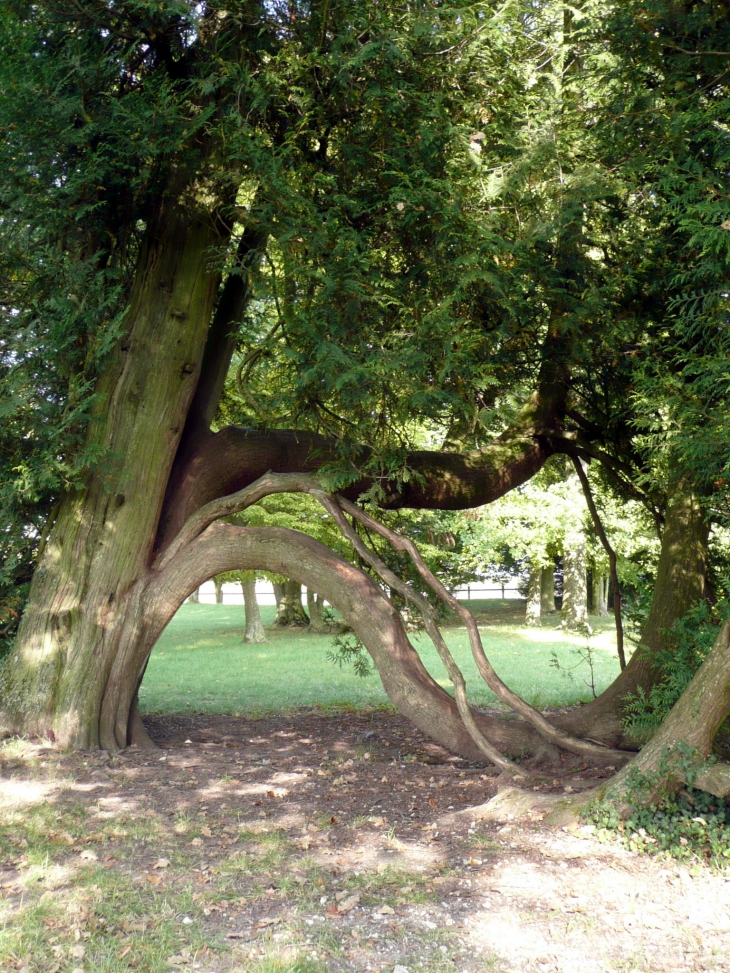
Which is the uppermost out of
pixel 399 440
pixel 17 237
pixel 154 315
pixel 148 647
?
pixel 17 237

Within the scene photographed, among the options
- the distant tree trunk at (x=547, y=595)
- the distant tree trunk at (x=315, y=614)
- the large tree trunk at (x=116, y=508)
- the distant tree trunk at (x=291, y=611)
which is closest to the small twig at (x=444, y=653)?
the large tree trunk at (x=116, y=508)

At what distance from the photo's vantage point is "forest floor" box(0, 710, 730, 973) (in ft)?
12.7

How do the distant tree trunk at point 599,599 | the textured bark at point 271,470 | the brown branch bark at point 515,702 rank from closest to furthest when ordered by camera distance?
1. the brown branch bark at point 515,702
2. the textured bark at point 271,470
3. the distant tree trunk at point 599,599

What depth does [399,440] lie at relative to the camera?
7383 millimetres

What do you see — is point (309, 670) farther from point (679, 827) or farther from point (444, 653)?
point (679, 827)

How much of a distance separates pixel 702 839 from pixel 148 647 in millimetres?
4872

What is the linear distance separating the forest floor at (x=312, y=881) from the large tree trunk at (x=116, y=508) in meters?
0.53

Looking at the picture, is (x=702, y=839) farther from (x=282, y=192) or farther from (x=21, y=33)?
(x=21, y=33)

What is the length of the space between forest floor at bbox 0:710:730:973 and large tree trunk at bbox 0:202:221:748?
531mm

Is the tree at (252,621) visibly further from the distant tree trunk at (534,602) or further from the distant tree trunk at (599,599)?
the distant tree trunk at (599,599)

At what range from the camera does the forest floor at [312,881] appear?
388 centimetres

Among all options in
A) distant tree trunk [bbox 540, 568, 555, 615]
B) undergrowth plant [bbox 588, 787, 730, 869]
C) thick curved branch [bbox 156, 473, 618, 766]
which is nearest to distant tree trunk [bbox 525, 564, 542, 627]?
distant tree trunk [bbox 540, 568, 555, 615]

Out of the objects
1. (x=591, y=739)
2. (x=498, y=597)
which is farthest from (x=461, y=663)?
(x=498, y=597)

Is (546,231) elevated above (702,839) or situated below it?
above
